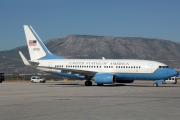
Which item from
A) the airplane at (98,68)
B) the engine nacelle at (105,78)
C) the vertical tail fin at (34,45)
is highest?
the vertical tail fin at (34,45)

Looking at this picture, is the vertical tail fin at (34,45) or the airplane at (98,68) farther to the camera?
the vertical tail fin at (34,45)

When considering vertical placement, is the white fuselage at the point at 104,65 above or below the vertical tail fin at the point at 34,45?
below

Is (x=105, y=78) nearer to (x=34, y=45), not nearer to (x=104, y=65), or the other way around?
(x=104, y=65)

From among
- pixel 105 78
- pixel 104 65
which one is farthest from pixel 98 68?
pixel 105 78

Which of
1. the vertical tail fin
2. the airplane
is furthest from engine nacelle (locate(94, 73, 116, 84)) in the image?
the vertical tail fin

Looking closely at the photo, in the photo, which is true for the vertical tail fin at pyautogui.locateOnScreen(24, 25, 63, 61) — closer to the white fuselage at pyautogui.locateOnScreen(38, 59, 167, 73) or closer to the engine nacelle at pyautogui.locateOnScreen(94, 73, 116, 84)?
the white fuselage at pyautogui.locateOnScreen(38, 59, 167, 73)

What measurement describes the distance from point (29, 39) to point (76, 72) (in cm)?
1176

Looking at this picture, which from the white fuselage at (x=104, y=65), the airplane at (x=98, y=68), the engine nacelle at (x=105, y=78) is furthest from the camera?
the white fuselage at (x=104, y=65)

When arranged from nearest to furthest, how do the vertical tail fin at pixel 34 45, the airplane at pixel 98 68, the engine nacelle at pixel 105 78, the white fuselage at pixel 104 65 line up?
the engine nacelle at pixel 105 78 → the airplane at pixel 98 68 → the white fuselage at pixel 104 65 → the vertical tail fin at pixel 34 45

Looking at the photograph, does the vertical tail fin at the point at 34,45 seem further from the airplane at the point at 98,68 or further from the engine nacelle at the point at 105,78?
the engine nacelle at the point at 105,78

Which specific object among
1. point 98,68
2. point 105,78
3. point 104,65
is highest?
point 104,65

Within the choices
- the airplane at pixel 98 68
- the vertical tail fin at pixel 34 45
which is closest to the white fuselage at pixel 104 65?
the airplane at pixel 98 68

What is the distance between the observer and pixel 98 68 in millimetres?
54156

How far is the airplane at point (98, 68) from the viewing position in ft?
166
